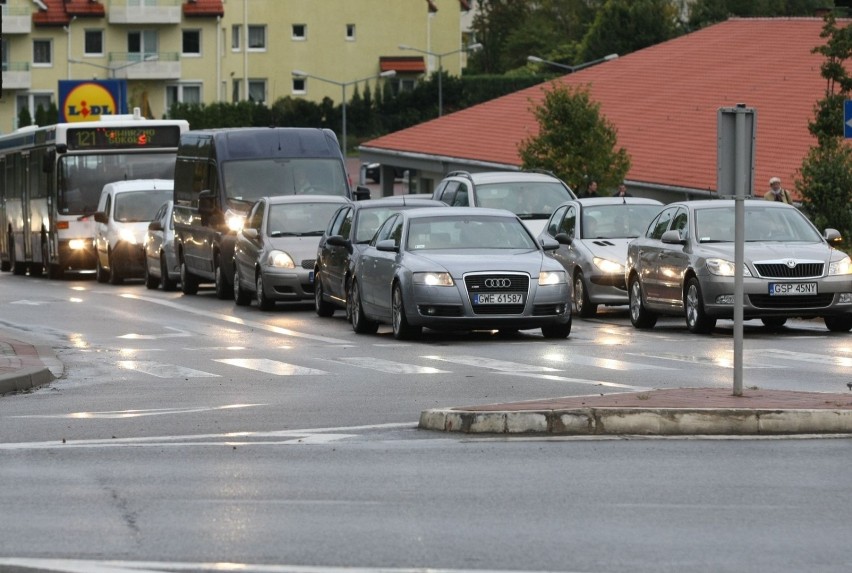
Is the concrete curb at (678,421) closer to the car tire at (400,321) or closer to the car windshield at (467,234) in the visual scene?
the car tire at (400,321)

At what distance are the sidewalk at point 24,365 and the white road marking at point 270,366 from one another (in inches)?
65.4

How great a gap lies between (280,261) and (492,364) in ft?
36.8

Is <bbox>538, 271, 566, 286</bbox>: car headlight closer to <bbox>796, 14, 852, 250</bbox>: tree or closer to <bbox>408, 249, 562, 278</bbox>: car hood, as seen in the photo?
<bbox>408, 249, 562, 278</bbox>: car hood

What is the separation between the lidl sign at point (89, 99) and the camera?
6762cm

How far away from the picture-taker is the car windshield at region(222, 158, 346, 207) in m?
33.9

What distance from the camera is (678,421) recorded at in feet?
42.0

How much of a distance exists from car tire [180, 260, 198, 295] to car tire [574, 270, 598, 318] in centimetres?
1018

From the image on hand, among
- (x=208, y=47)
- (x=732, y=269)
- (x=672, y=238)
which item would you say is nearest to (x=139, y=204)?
(x=672, y=238)

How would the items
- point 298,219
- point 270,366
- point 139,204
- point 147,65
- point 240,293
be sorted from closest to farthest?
point 270,366 < point 298,219 < point 240,293 < point 139,204 < point 147,65

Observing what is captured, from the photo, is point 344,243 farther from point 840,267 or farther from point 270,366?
point 270,366

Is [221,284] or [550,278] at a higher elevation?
[550,278]

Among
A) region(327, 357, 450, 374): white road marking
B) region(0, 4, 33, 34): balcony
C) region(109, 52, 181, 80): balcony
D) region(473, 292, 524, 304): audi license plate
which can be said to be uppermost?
region(0, 4, 33, 34): balcony

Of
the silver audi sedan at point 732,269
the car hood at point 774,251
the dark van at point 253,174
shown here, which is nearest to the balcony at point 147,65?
the dark van at point 253,174

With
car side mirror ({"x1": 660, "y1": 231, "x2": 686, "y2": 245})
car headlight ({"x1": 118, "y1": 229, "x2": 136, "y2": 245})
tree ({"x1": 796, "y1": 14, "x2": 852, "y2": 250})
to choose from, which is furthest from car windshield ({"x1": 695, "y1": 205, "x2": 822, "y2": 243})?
car headlight ({"x1": 118, "y1": 229, "x2": 136, "y2": 245})
